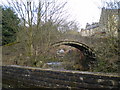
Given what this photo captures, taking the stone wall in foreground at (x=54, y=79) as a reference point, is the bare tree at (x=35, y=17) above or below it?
above

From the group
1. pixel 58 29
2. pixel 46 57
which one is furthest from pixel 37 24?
pixel 46 57

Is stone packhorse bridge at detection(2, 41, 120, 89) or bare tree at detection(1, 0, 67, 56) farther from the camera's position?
bare tree at detection(1, 0, 67, 56)

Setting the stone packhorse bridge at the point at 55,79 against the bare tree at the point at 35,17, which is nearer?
the stone packhorse bridge at the point at 55,79

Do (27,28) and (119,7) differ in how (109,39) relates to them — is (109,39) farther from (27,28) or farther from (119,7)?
(27,28)

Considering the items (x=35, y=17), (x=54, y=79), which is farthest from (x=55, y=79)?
(x=35, y=17)

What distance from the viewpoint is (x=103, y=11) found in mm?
9094

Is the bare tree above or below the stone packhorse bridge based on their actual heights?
above

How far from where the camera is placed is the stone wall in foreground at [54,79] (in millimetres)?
3753

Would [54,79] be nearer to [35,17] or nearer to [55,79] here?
[55,79]

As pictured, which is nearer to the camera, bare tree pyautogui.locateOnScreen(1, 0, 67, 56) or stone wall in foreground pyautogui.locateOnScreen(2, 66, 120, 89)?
stone wall in foreground pyautogui.locateOnScreen(2, 66, 120, 89)

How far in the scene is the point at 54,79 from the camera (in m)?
4.56

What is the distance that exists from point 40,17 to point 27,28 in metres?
1.09

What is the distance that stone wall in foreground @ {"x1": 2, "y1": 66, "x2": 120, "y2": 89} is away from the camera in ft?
12.3

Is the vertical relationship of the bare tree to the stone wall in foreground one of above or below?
above
